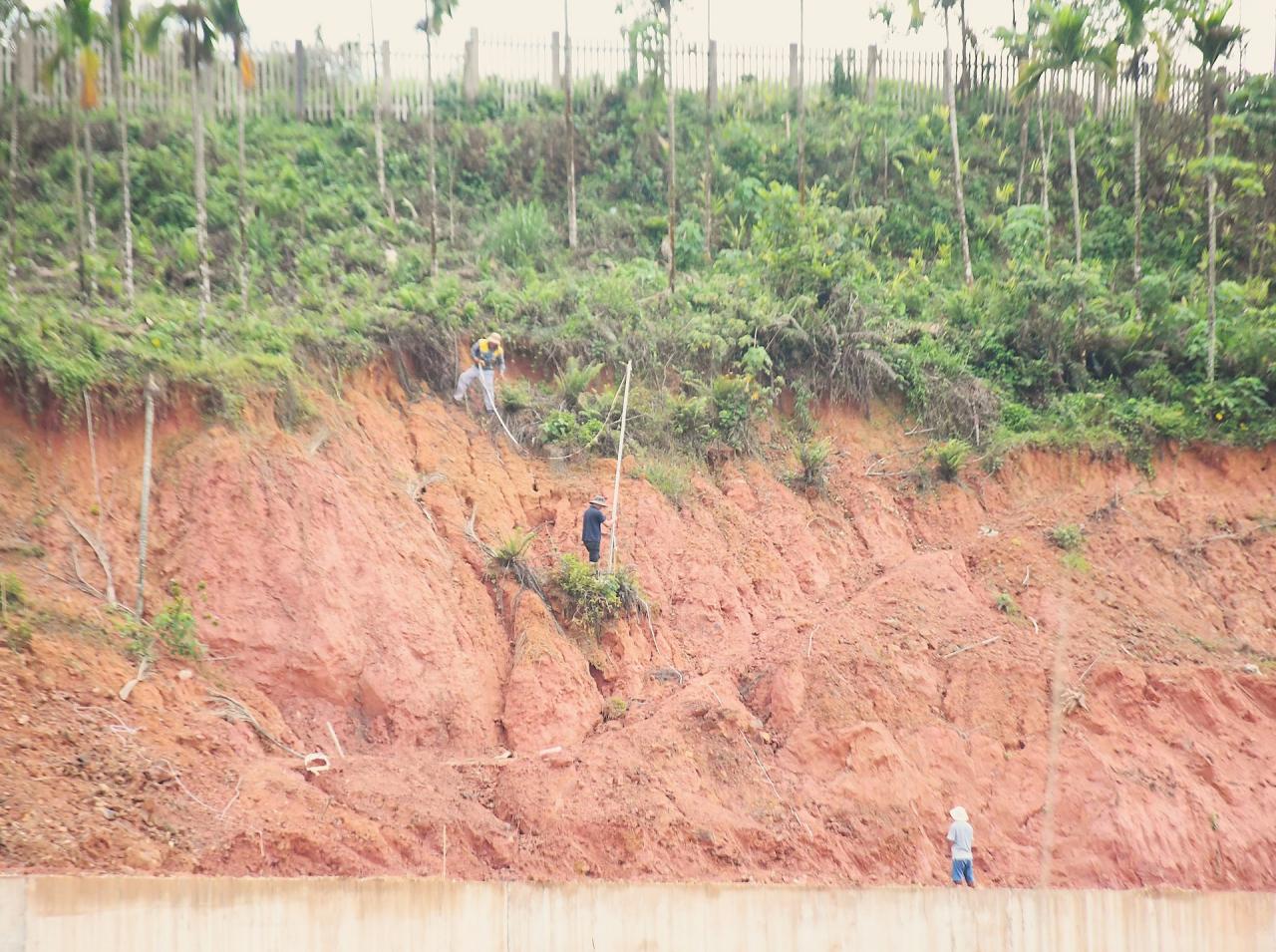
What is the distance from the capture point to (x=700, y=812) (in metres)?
14.8

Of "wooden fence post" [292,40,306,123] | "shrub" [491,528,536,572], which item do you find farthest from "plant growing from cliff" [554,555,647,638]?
"wooden fence post" [292,40,306,123]

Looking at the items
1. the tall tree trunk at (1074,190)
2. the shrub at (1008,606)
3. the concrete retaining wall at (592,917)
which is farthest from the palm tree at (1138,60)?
the concrete retaining wall at (592,917)

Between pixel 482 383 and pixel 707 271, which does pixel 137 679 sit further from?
pixel 707 271

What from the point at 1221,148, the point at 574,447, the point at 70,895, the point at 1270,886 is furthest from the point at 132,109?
the point at 1270,886

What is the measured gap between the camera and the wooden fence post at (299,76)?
26.2 metres

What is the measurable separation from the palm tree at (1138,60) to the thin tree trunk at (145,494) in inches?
607

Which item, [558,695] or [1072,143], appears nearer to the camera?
[558,695]

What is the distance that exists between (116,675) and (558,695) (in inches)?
184

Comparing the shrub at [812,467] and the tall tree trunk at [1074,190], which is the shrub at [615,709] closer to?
the shrub at [812,467]

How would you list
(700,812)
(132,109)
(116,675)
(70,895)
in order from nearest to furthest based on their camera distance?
(70,895) < (116,675) < (700,812) < (132,109)

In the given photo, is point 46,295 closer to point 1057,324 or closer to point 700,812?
point 700,812

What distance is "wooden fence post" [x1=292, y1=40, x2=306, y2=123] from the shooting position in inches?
1032

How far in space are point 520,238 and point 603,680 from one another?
32.4 feet

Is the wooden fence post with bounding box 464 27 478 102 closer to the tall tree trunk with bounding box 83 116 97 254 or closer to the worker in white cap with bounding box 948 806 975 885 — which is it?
the tall tree trunk with bounding box 83 116 97 254
